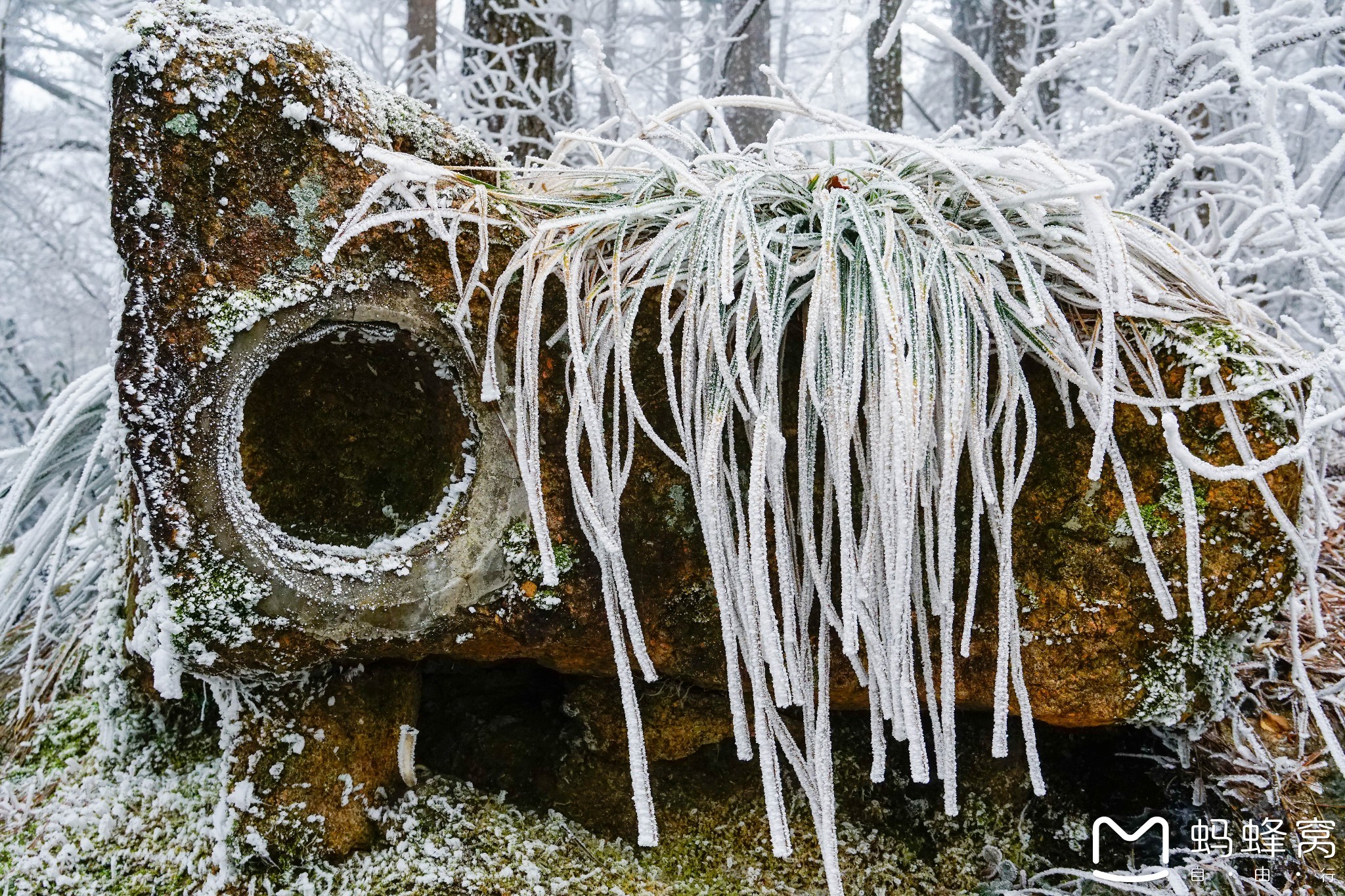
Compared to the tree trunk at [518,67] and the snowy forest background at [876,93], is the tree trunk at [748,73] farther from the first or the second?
the tree trunk at [518,67]

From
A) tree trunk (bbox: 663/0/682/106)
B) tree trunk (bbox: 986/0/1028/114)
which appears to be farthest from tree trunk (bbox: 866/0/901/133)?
tree trunk (bbox: 986/0/1028/114)

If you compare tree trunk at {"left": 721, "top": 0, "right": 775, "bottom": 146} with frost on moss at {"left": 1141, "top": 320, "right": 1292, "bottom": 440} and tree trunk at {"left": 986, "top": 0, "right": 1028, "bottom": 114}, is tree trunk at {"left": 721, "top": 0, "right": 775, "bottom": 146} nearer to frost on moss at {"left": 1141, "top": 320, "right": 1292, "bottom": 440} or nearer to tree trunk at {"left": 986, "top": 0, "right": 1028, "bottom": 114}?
tree trunk at {"left": 986, "top": 0, "right": 1028, "bottom": 114}

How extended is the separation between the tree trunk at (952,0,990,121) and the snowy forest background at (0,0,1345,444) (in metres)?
Result: 0.03

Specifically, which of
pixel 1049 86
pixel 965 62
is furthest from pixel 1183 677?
pixel 965 62

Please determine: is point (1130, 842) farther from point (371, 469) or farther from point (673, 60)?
point (673, 60)

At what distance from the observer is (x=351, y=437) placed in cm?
121

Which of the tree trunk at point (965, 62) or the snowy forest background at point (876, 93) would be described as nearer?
the snowy forest background at point (876, 93)

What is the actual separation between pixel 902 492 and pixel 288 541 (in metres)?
0.86

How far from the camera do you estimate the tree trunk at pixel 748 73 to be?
4434 mm

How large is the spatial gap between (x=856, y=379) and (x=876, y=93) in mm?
3326

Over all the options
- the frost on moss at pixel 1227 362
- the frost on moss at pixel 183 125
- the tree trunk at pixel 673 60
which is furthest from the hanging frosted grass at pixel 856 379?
the tree trunk at pixel 673 60

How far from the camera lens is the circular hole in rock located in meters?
1.13

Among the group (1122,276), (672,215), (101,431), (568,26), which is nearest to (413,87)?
(568,26)

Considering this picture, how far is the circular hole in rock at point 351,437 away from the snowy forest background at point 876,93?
0.83ft
